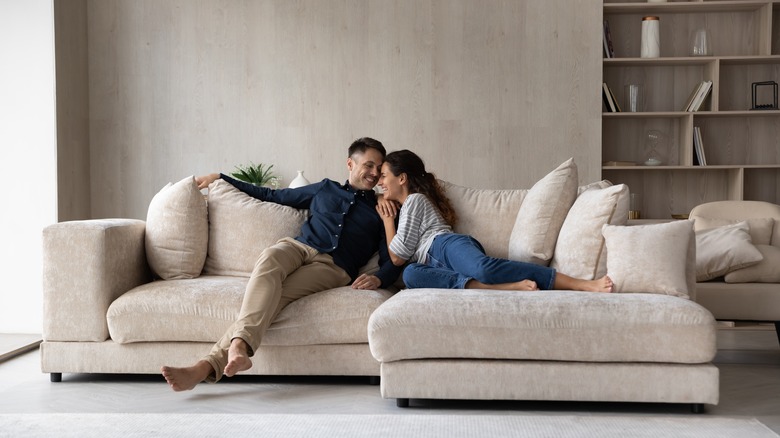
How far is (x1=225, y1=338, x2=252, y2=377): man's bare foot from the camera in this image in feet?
9.12

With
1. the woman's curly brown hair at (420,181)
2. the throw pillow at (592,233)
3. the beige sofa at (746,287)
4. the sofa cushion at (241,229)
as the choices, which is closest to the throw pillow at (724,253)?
the beige sofa at (746,287)

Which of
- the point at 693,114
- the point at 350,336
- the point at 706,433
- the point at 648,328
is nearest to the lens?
the point at 706,433

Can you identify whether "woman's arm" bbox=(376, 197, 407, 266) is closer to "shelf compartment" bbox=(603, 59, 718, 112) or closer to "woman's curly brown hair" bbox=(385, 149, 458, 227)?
"woman's curly brown hair" bbox=(385, 149, 458, 227)

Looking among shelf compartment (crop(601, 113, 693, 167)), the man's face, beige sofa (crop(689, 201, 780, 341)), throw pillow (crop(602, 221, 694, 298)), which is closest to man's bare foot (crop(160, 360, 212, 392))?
the man's face

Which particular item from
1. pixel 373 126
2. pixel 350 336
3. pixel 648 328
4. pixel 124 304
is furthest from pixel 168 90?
pixel 648 328

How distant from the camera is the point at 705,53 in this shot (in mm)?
5266

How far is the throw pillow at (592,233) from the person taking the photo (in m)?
3.08

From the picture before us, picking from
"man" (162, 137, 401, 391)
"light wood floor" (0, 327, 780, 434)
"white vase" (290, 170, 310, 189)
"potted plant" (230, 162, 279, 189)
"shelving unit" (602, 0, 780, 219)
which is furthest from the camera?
"shelving unit" (602, 0, 780, 219)

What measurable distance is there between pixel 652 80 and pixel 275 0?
2576 mm

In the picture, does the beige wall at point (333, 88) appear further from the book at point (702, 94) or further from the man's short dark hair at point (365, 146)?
the man's short dark hair at point (365, 146)

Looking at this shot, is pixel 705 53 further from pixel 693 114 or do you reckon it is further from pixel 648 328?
→ pixel 648 328

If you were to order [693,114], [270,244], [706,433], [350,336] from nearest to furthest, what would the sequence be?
[706,433] < [350,336] < [270,244] < [693,114]

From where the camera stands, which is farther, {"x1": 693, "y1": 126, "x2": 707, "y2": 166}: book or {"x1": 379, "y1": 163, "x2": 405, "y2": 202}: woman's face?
{"x1": 693, "y1": 126, "x2": 707, "y2": 166}: book

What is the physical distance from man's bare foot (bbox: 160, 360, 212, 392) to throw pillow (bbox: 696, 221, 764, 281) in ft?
7.29
